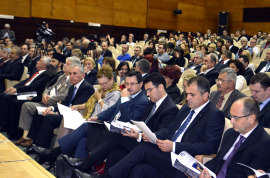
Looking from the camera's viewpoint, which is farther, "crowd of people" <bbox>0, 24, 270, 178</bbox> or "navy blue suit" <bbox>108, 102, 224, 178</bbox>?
"navy blue suit" <bbox>108, 102, 224, 178</bbox>

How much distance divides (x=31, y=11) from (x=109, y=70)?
10.5m

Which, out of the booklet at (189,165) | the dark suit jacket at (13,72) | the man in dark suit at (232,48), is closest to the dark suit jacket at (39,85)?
the dark suit jacket at (13,72)

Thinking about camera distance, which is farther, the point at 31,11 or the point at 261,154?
the point at 31,11

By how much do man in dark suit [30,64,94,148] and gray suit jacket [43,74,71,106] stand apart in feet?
0.31

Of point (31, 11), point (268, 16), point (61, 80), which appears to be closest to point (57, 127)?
point (61, 80)

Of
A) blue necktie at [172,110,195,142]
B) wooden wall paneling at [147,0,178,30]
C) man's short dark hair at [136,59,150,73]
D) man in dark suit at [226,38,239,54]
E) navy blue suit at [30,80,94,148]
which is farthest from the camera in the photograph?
wooden wall paneling at [147,0,178,30]

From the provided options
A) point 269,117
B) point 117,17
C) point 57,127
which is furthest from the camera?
point 117,17

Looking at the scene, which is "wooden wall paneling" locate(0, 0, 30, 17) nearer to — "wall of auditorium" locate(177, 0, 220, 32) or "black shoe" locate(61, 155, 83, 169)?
"wall of auditorium" locate(177, 0, 220, 32)

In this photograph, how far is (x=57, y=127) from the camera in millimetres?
4059

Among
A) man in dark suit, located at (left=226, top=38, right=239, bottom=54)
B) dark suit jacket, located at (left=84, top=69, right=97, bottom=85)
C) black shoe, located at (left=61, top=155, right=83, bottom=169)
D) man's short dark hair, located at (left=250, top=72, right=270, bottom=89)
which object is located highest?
man in dark suit, located at (left=226, top=38, right=239, bottom=54)

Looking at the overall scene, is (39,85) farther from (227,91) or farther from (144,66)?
(227,91)

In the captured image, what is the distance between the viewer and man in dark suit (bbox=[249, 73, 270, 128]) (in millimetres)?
3078

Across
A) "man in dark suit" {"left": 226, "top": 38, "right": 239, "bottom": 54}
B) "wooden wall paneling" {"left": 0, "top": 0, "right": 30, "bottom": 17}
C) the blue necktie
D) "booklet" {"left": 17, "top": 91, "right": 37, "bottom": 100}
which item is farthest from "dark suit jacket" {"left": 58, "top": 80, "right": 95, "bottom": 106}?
"wooden wall paneling" {"left": 0, "top": 0, "right": 30, "bottom": 17}

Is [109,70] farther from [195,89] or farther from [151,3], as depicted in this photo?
[151,3]
